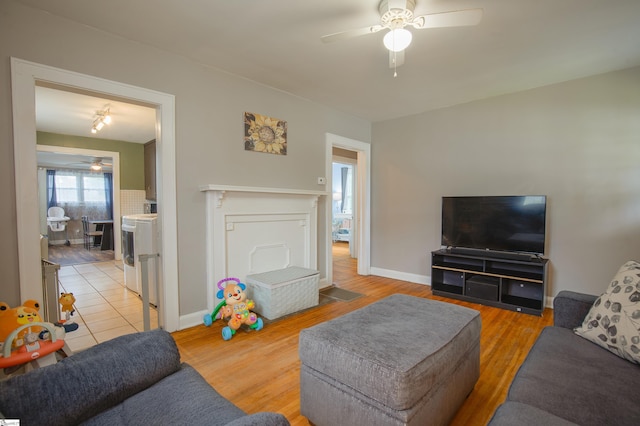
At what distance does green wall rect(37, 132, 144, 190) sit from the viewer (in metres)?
5.48

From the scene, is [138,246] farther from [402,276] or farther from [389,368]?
[402,276]

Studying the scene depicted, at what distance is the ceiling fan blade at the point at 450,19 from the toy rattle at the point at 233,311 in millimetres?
2554

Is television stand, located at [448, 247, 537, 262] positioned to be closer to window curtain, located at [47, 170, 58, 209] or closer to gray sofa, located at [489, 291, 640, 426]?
gray sofa, located at [489, 291, 640, 426]

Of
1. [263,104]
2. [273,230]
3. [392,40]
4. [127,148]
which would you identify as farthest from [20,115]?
[127,148]

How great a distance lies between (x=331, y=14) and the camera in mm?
2049

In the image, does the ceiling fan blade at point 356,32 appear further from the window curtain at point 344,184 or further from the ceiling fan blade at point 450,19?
the window curtain at point 344,184

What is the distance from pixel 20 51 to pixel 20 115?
0.43m

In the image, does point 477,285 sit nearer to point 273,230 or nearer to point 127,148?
point 273,230

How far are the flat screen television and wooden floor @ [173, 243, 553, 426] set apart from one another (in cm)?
75

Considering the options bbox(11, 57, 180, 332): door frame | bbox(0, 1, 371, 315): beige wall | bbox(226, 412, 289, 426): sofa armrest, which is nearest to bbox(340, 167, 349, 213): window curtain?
bbox(0, 1, 371, 315): beige wall

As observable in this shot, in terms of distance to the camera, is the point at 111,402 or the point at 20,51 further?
the point at 20,51

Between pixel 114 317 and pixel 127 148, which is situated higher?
pixel 127 148

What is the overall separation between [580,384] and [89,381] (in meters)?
1.87

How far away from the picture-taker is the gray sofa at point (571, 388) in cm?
99
